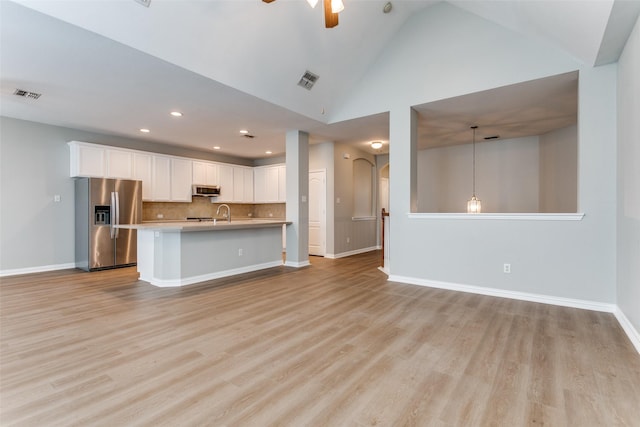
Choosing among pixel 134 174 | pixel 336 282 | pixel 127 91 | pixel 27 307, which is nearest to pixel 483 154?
pixel 336 282

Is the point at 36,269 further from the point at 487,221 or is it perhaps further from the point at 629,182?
the point at 629,182

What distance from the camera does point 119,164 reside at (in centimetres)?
588

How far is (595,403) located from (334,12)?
336cm

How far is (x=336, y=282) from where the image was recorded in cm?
459

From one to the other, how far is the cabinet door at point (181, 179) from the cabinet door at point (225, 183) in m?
0.82

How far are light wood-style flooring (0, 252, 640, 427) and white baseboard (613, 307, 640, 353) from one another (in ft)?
0.17

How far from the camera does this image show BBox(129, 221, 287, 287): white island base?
4348 mm

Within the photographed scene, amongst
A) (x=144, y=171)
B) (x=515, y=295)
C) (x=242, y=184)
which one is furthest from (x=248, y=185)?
(x=515, y=295)

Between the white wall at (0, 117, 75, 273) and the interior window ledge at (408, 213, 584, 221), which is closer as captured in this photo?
the interior window ledge at (408, 213, 584, 221)

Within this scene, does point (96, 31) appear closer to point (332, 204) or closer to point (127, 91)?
point (127, 91)

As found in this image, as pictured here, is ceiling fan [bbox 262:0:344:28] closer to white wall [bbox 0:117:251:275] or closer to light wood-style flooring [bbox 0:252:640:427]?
light wood-style flooring [bbox 0:252:640:427]

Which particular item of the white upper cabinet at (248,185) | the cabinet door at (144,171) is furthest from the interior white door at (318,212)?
the cabinet door at (144,171)

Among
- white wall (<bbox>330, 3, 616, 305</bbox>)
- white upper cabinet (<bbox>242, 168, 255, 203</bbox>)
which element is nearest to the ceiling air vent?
white wall (<bbox>330, 3, 616, 305</bbox>)

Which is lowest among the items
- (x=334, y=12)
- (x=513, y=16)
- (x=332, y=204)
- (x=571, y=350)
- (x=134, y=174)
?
(x=571, y=350)
